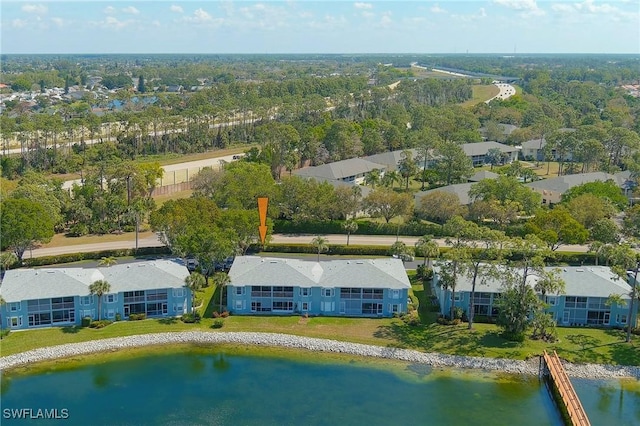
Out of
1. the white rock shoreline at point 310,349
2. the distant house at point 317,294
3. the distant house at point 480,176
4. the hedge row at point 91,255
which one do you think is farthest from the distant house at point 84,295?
the distant house at point 480,176

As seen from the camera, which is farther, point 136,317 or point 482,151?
point 482,151

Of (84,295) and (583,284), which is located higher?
(583,284)

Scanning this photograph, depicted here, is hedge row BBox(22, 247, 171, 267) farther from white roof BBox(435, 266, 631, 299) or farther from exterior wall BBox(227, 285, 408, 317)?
white roof BBox(435, 266, 631, 299)

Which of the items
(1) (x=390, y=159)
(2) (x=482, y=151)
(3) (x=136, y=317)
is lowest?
(3) (x=136, y=317)

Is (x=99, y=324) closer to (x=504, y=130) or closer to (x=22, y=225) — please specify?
(x=22, y=225)

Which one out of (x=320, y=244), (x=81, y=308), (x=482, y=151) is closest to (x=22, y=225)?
(x=81, y=308)

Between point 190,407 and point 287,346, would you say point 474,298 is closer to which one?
point 287,346

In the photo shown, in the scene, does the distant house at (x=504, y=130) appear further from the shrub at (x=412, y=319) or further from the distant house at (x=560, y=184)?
the shrub at (x=412, y=319)
